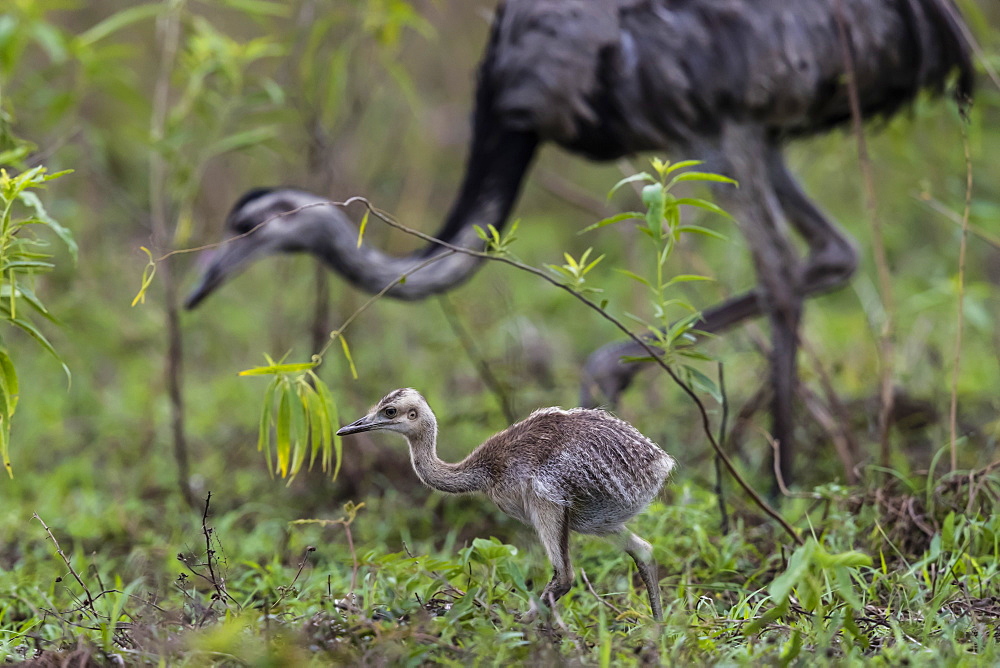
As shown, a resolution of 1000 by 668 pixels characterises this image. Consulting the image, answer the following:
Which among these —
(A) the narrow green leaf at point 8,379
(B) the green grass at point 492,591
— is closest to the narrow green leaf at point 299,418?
(B) the green grass at point 492,591

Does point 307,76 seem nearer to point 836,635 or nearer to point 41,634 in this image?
point 41,634

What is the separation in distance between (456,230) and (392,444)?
110 cm

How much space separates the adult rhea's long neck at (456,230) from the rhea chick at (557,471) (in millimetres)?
1544

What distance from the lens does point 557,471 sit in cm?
265

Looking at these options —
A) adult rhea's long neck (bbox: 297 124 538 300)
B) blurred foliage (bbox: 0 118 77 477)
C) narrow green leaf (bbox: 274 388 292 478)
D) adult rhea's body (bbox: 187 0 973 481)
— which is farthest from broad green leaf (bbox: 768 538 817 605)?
adult rhea's long neck (bbox: 297 124 538 300)

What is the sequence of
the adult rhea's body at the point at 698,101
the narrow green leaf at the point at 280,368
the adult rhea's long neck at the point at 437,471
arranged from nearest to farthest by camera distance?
1. the narrow green leaf at the point at 280,368
2. the adult rhea's long neck at the point at 437,471
3. the adult rhea's body at the point at 698,101

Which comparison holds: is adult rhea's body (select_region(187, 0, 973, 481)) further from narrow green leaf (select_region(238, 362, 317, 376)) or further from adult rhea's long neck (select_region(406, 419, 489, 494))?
narrow green leaf (select_region(238, 362, 317, 376))

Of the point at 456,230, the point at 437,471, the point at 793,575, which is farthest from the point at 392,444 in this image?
the point at 793,575

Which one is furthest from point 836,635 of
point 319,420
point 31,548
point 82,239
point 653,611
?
point 82,239

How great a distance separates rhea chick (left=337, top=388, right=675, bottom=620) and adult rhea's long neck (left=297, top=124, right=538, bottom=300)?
1544 millimetres

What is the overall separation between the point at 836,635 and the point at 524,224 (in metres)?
7.94

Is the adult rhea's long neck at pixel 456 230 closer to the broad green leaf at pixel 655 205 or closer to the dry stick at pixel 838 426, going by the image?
the dry stick at pixel 838 426

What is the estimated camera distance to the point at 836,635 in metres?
2.60

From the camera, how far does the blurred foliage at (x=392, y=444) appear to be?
256 cm
